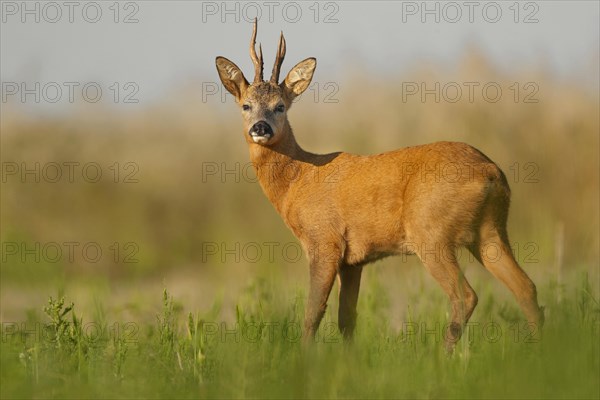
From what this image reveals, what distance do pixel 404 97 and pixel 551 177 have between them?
338 cm

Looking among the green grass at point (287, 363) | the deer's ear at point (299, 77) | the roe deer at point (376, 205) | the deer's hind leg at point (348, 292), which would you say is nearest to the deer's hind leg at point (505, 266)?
the roe deer at point (376, 205)

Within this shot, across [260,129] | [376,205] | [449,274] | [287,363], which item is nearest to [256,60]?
[260,129]

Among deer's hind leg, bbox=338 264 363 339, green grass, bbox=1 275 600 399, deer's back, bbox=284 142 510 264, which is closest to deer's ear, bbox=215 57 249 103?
deer's back, bbox=284 142 510 264

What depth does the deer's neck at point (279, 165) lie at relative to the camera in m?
9.49

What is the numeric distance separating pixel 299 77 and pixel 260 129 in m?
1.16

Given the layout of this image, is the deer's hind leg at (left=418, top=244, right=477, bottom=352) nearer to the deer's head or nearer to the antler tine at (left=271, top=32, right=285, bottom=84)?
the deer's head

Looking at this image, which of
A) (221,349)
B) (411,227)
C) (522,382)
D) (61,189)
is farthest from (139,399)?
(61,189)

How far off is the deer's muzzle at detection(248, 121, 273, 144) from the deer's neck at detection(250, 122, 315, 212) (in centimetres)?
37

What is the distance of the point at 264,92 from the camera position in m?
9.69

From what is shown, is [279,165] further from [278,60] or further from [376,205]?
[376,205]

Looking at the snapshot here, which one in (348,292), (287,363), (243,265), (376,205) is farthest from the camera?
(243,265)

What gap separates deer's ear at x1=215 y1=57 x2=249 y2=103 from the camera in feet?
32.7

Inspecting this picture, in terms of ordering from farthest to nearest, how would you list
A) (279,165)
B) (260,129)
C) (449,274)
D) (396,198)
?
1. (279,165)
2. (260,129)
3. (396,198)
4. (449,274)

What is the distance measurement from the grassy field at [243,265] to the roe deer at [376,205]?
270 mm
